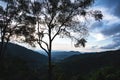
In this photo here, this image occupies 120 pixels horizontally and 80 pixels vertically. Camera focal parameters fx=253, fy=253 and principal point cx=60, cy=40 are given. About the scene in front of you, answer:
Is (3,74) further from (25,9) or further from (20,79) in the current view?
(25,9)

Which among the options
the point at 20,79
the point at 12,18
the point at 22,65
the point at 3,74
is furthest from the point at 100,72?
the point at 12,18

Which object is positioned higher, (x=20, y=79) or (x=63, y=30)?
(x=63, y=30)

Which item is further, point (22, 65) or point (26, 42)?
point (22, 65)

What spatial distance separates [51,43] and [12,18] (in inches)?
405

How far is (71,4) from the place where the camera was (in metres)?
30.3

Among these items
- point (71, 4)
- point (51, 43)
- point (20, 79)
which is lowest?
point (20, 79)

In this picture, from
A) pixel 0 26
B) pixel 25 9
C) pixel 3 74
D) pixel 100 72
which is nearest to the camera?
pixel 25 9

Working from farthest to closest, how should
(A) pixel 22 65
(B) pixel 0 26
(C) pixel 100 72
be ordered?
1. (C) pixel 100 72
2. (A) pixel 22 65
3. (B) pixel 0 26

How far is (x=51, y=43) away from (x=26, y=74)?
2974 centimetres

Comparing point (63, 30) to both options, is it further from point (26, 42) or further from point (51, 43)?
point (26, 42)

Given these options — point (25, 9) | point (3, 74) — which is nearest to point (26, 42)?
point (25, 9)

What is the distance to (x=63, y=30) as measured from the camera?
31.0m

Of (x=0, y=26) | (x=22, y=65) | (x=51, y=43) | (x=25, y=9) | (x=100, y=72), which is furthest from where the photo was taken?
(x=100, y=72)

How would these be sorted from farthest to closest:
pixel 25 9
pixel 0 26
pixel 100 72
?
pixel 100 72 → pixel 0 26 → pixel 25 9
